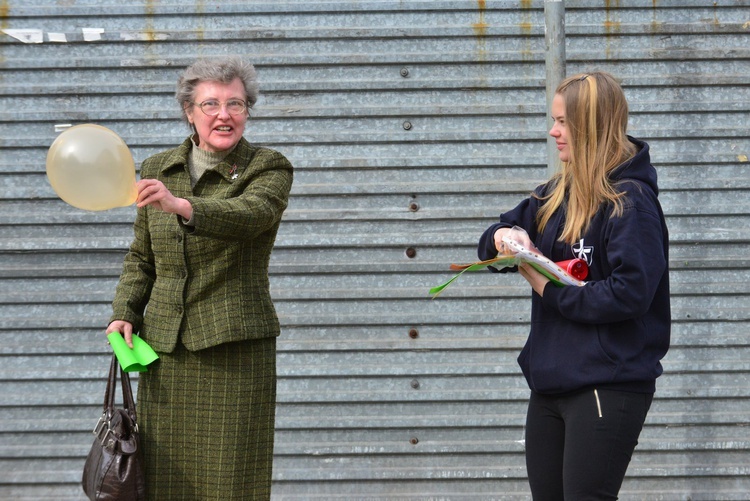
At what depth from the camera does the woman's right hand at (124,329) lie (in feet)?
11.7

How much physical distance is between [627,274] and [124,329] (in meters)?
1.81

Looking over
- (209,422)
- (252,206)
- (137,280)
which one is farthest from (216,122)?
(209,422)

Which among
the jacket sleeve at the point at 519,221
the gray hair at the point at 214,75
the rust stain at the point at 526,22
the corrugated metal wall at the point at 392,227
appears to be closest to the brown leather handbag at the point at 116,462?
the gray hair at the point at 214,75

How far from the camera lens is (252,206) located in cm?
332

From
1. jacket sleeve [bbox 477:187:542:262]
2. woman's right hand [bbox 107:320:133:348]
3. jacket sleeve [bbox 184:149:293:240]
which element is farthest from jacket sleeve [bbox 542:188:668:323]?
woman's right hand [bbox 107:320:133:348]

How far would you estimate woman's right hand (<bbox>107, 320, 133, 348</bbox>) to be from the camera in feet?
11.7

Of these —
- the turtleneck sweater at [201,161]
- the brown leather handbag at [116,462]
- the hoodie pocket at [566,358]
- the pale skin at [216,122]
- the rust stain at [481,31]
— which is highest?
the rust stain at [481,31]

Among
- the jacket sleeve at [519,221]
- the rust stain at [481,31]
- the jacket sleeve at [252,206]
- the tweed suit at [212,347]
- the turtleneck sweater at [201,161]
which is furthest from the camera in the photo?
the rust stain at [481,31]

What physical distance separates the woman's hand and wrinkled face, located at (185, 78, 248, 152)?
46 cm

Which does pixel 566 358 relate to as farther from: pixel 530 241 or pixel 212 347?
pixel 212 347

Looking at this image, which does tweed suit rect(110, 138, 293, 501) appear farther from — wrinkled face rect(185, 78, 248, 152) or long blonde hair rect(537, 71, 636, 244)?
long blonde hair rect(537, 71, 636, 244)

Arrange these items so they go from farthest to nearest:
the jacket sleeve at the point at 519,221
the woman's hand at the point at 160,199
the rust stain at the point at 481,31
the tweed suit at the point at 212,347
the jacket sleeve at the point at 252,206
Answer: the rust stain at the point at 481,31 → the tweed suit at the point at 212,347 → the jacket sleeve at the point at 519,221 → the jacket sleeve at the point at 252,206 → the woman's hand at the point at 160,199

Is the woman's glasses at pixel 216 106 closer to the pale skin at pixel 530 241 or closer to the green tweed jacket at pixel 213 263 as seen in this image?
Result: the green tweed jacket at pixel 213 263

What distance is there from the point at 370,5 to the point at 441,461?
8.16 ft
